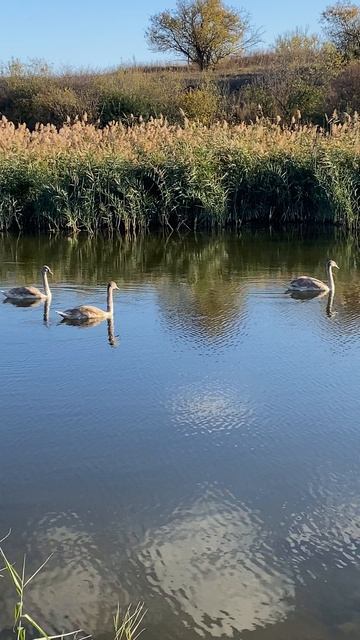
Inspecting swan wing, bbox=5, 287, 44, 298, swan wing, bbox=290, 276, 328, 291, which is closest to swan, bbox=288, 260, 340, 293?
swan wing, bbox=290, 276, 328, 291

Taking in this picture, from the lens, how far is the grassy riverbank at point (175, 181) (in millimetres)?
16625

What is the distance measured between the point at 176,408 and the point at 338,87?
81.4 feet

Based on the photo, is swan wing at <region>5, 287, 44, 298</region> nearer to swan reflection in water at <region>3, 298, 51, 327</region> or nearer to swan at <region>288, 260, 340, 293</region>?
swan reflection in water at <region>3, 298, 51, 327</region>

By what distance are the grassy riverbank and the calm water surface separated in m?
6.48

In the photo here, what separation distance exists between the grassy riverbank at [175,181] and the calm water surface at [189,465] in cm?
648

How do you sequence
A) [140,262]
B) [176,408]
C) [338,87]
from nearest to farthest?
[176,408], [140,262], [338,87]

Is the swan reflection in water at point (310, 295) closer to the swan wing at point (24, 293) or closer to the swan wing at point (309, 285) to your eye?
the swan wing at point (309, 285)

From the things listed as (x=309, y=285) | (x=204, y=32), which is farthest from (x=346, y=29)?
(x=309, y=285)

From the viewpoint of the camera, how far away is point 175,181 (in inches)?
662

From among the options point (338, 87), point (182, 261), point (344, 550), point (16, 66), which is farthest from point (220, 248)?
point (16, 66)

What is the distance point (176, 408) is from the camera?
6676 mm

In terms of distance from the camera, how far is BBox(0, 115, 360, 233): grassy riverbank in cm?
1662

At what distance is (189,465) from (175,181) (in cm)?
1187

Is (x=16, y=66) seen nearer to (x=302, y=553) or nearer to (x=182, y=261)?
(x=182, y=261)
